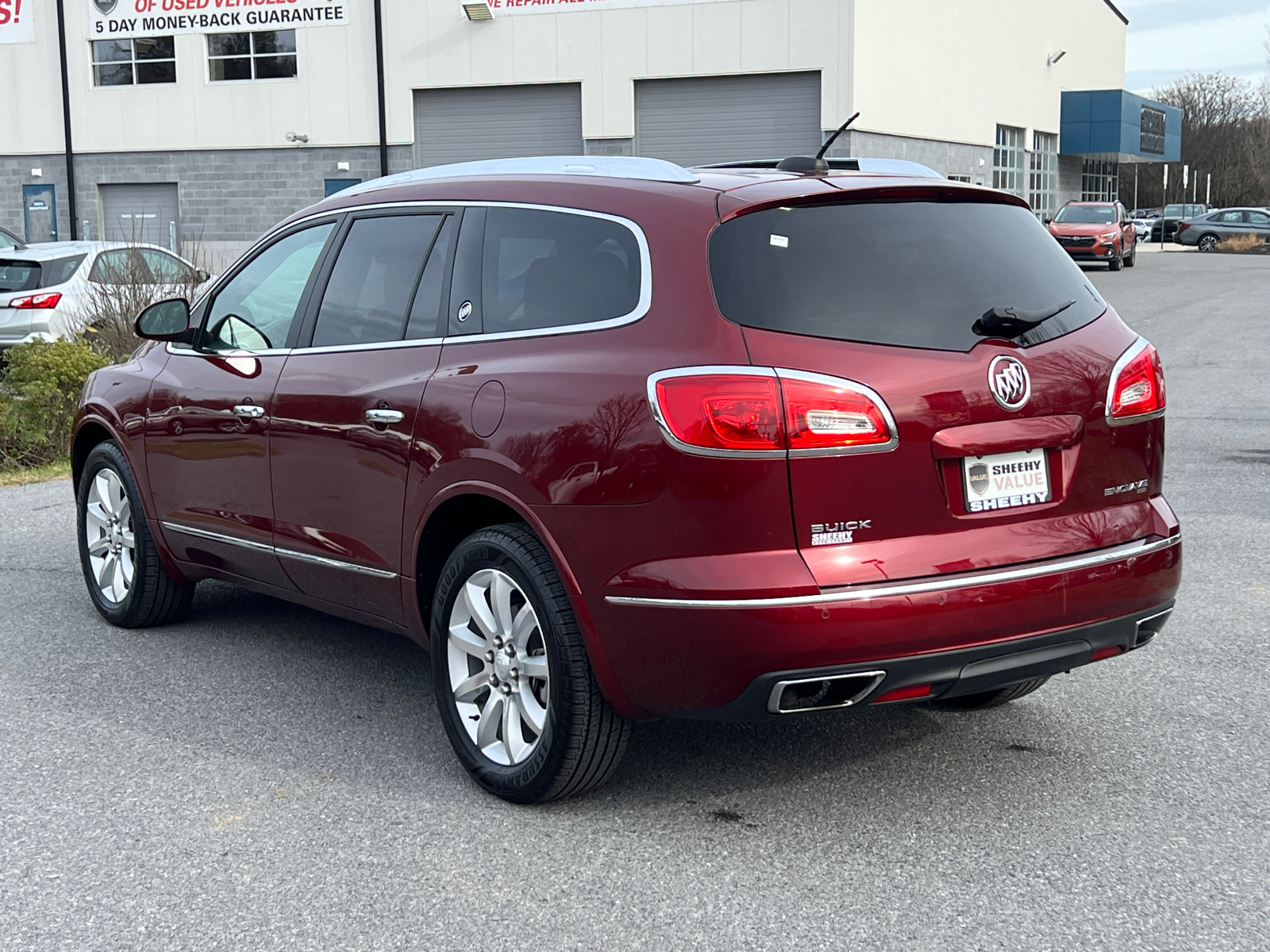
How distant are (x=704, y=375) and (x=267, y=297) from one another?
239cm

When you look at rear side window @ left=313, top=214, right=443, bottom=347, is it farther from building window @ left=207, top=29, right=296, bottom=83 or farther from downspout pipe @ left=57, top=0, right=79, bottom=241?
downspout pipe @ left=57, top=0, right=79, bottom=241

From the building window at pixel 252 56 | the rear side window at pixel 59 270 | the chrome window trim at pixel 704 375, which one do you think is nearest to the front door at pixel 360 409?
the chrome window trim at pixel 704 375

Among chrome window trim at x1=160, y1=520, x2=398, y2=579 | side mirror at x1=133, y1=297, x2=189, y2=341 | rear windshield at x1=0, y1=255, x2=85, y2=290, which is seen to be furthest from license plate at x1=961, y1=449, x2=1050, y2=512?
rear windshield at x1=0, y1=255, x2=85, y2=290

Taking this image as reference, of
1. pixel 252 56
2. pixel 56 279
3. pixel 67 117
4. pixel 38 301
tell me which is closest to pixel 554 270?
pixel 38 301

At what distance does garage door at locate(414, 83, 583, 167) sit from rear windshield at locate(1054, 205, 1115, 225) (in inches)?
584

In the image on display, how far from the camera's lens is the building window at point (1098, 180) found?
58375mm

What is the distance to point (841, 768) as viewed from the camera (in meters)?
4.38

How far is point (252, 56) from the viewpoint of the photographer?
116ft

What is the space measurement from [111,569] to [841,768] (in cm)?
347

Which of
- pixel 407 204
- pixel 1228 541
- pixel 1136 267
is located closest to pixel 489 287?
pixel 407 204

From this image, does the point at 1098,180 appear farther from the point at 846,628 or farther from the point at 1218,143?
the point at 846,628

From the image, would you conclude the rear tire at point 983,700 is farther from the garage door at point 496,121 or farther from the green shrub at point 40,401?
the garage door at point 496,121

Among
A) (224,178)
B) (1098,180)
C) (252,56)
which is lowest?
(224,178)

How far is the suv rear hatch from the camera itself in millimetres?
3602
